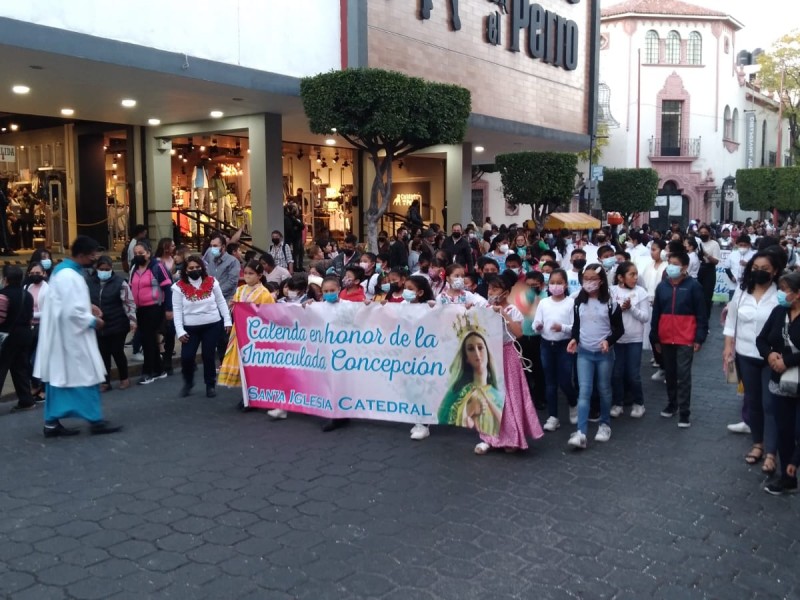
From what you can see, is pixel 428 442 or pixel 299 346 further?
pixel 299 346

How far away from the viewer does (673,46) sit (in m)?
47.2

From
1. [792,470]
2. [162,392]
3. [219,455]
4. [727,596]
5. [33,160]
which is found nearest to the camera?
[727,596]

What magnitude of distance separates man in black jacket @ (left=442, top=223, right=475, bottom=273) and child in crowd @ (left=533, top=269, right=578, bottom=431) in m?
6.17

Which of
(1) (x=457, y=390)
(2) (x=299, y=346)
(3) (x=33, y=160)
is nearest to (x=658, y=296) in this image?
(1) (x=457, y=390)

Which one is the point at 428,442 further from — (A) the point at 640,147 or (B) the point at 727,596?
(A) the point at 640,147

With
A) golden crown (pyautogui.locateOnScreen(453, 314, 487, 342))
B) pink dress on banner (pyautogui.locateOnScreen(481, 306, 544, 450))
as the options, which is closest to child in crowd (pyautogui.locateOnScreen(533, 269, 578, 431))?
pink dress on banner (pyautogui.locateOnScreen(481, 306, 544, 450))

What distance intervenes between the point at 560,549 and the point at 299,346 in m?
3.75

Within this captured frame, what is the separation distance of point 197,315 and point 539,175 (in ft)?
50.4

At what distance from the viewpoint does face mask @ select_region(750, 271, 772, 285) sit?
19.7 feet

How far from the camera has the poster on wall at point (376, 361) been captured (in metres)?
6.77

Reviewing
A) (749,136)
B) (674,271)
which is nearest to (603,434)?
(674,271)

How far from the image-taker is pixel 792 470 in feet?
18.5

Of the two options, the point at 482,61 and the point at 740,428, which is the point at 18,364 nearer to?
the point at 740,428

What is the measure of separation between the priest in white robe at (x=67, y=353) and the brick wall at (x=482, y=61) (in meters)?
11.0
